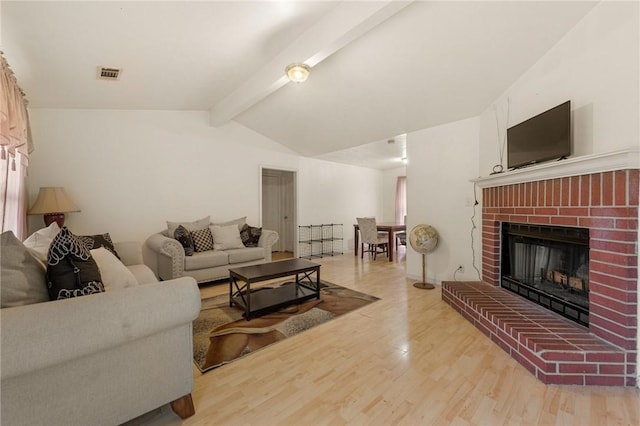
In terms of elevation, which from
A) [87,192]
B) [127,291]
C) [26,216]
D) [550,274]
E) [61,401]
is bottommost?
[61,401]

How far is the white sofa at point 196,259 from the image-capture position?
3488mm

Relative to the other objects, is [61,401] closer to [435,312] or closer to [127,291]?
[127,291]

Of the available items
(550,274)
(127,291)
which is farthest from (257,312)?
(550,274)

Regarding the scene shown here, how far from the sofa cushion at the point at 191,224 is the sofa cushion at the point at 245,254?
2.18 ft

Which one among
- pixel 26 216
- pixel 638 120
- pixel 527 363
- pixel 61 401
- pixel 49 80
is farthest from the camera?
pixel 26 216

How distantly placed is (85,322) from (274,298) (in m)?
2.05

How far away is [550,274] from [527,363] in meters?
1.00

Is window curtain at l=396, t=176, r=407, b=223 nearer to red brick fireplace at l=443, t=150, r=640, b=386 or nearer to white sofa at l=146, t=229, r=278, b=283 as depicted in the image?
white sofa at l=146, t=229, r=278, b=283

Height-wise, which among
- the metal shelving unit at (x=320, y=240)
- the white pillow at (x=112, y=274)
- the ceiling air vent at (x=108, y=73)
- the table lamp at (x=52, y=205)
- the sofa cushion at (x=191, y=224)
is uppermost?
the ceiling air vent at (x=108, y=73)

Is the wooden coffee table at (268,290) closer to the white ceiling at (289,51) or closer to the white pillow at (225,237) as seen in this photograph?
the white pillow at (225,237)

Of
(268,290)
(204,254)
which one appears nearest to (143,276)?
(204,254)

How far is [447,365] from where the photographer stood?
1933 mm

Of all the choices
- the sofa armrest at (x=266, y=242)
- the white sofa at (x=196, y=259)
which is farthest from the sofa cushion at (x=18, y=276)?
the sofa armrest at (x=266, y=242)

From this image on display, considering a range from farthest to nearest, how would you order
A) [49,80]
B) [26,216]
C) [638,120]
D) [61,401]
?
[26,216] < [49,80] < [638,120] < [61,401]
